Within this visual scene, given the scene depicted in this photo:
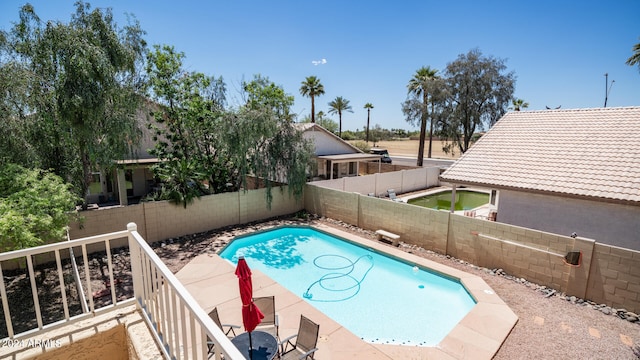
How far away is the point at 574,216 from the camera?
29.8 ft

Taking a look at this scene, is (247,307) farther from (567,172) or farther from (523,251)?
(567,172)

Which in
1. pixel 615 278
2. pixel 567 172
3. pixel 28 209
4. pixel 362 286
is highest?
pixel 567 172

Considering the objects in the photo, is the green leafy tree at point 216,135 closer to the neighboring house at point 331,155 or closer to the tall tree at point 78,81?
the tall tree at point 78,81

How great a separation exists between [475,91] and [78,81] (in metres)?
28.9

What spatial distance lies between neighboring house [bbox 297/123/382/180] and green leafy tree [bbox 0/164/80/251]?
49.1 feet

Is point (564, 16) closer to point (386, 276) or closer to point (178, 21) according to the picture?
point (386, 276)

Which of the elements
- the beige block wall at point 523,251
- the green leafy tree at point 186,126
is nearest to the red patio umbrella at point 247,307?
the beige block wall at point 523,251

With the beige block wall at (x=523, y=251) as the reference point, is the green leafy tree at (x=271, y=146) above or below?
above

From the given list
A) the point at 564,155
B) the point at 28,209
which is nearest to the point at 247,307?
the point at 28,209

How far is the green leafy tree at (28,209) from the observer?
5.22 m

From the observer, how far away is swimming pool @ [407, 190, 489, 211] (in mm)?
19562

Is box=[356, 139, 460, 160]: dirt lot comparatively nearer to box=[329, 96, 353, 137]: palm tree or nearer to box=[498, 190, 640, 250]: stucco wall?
box=[329, 96, 353, 137]: palm tree

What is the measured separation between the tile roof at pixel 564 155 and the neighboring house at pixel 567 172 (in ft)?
0.06

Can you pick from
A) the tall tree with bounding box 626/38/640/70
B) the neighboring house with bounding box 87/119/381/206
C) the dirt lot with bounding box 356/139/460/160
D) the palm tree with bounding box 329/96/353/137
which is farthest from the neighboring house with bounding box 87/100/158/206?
the dirt lot with bounding box 356/139/460/160
